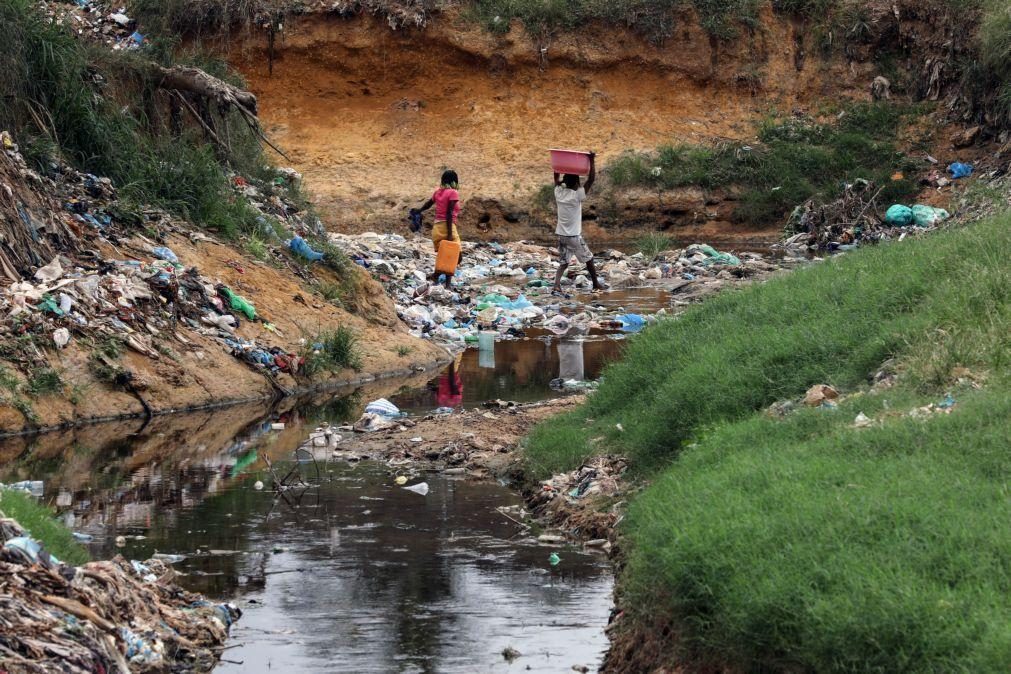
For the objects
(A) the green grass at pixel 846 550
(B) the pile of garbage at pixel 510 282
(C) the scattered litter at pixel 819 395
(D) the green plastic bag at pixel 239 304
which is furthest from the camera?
(B) the pile of garbage at pixel 510 282

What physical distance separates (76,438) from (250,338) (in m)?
2.56

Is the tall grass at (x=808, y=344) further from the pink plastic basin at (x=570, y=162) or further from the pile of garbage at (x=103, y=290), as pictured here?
the pink plastic basin at (x=570, y=162)

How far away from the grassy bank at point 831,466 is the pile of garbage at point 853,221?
530 inches

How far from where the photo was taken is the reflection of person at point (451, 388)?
1138 cm

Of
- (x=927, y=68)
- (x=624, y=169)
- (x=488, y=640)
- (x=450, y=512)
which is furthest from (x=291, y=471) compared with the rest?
(x=927, y=68)

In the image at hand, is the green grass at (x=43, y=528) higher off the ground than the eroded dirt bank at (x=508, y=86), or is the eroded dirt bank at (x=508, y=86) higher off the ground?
the eroded dirt bank at (x=508, y=86)

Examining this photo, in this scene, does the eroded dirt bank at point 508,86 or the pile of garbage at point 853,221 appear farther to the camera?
the eroded dirt bank at point 508,86

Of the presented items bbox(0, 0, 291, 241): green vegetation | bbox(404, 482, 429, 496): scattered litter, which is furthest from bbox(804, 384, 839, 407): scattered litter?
bbox(0, 0, 291, 241): green vegetation

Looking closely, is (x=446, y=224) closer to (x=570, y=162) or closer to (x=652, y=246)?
(x=570, y=162)

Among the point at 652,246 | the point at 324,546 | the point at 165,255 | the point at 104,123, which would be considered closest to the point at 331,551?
the point at 324,546

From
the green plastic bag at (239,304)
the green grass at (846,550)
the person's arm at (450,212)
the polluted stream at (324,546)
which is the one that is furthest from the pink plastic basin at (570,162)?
the green grass at (846,550)

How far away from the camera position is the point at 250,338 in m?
12.3

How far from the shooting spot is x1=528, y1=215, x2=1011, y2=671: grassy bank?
4.28 m

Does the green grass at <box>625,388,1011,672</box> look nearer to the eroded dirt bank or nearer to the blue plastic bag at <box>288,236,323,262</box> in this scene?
the blue plastic bag at <box>288,236,323,262</box>
